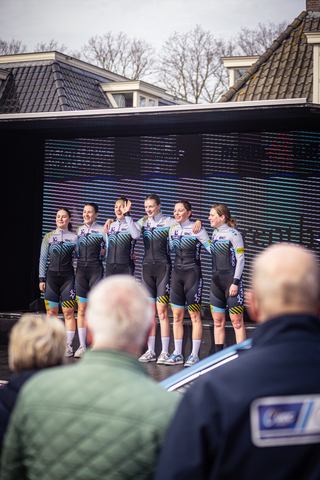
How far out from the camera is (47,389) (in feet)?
4.71

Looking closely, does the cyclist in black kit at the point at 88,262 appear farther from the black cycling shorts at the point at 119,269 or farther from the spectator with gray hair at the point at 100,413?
the spectator with gray hair at the point at 100,413

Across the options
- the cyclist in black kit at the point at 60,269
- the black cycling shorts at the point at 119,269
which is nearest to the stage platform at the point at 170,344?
the cyclist in black kit at the point at 60,269

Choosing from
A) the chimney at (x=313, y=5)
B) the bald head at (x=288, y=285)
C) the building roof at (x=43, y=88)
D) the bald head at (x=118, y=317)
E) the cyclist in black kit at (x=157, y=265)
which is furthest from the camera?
the building roof at (x=43, y=88)

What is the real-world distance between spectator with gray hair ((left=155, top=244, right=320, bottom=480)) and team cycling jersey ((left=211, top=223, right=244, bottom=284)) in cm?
588

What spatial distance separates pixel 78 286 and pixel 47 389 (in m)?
6.66

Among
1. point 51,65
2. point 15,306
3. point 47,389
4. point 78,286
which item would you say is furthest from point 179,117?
point 51,65

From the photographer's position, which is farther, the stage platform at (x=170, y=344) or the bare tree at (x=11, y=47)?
the bare tree at (x=11, y=47)

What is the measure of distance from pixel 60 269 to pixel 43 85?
391 inches

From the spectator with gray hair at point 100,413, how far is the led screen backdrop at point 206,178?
715 cm

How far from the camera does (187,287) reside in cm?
739

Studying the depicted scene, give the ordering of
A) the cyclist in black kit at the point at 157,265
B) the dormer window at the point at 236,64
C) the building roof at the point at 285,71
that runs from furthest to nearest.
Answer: the dormer window at the point at 236,64 < the building roof at the point at 285,71 < the cyclist in black kit at the point at 157,265

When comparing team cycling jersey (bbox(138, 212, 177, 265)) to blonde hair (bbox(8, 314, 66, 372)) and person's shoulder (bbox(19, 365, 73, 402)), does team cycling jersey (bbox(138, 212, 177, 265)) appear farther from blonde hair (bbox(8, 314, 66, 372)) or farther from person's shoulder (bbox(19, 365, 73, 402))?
person's shoulder (bbox(19, 365, 73, 402))

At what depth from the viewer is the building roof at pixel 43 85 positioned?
52.2 feet

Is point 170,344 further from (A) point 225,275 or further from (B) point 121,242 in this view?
(B) point 121,242
